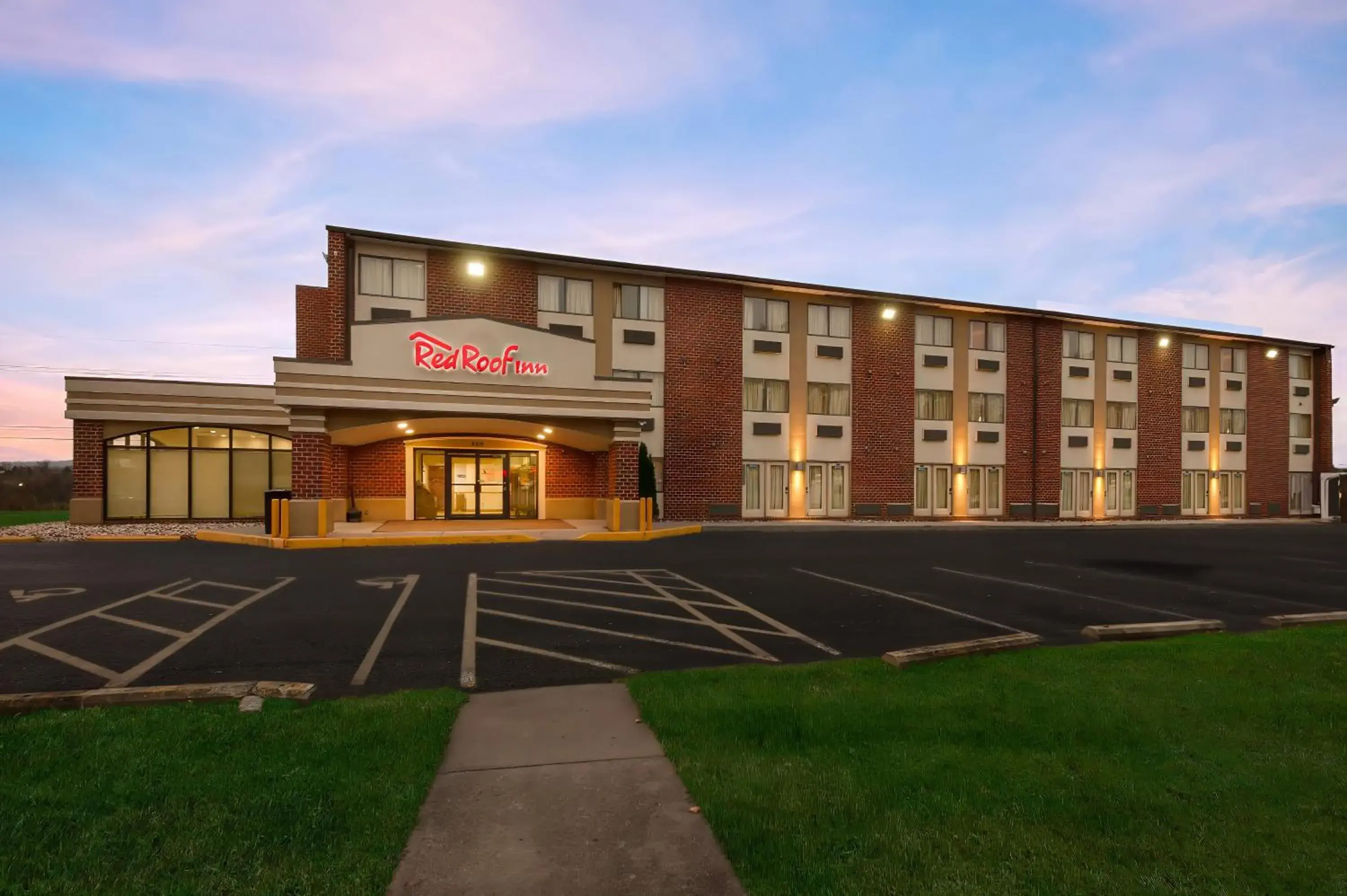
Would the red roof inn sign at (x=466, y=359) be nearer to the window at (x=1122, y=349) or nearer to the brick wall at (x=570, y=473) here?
the brick wall at (x=570, y=473)

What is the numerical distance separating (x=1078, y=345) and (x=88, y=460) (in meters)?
42.9

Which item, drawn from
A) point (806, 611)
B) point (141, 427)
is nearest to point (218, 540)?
point (141, 427)

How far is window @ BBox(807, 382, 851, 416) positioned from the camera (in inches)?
1134

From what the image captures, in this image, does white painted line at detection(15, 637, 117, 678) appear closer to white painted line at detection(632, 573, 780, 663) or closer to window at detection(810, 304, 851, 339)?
white painted line at detection(632, 573, 780, 663)

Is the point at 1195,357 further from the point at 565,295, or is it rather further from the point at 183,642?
the point at 183,642

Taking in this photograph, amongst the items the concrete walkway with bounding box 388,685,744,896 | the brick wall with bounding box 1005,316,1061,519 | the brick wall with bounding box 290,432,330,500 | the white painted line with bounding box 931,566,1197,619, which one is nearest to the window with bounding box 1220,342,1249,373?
the brick wall with bounding box 1005,316,1061,519

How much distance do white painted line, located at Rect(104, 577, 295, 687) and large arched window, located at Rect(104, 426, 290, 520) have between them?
16255 millimetres

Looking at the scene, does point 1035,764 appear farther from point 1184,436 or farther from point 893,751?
point 1184,436

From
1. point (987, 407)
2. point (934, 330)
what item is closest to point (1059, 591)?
point (934, 330)

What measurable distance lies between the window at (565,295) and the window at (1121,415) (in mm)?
27014

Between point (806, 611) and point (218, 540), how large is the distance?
16982mm

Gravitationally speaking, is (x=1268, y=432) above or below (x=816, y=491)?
above

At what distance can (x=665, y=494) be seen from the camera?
26.1 m

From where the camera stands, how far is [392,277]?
2359 cm
